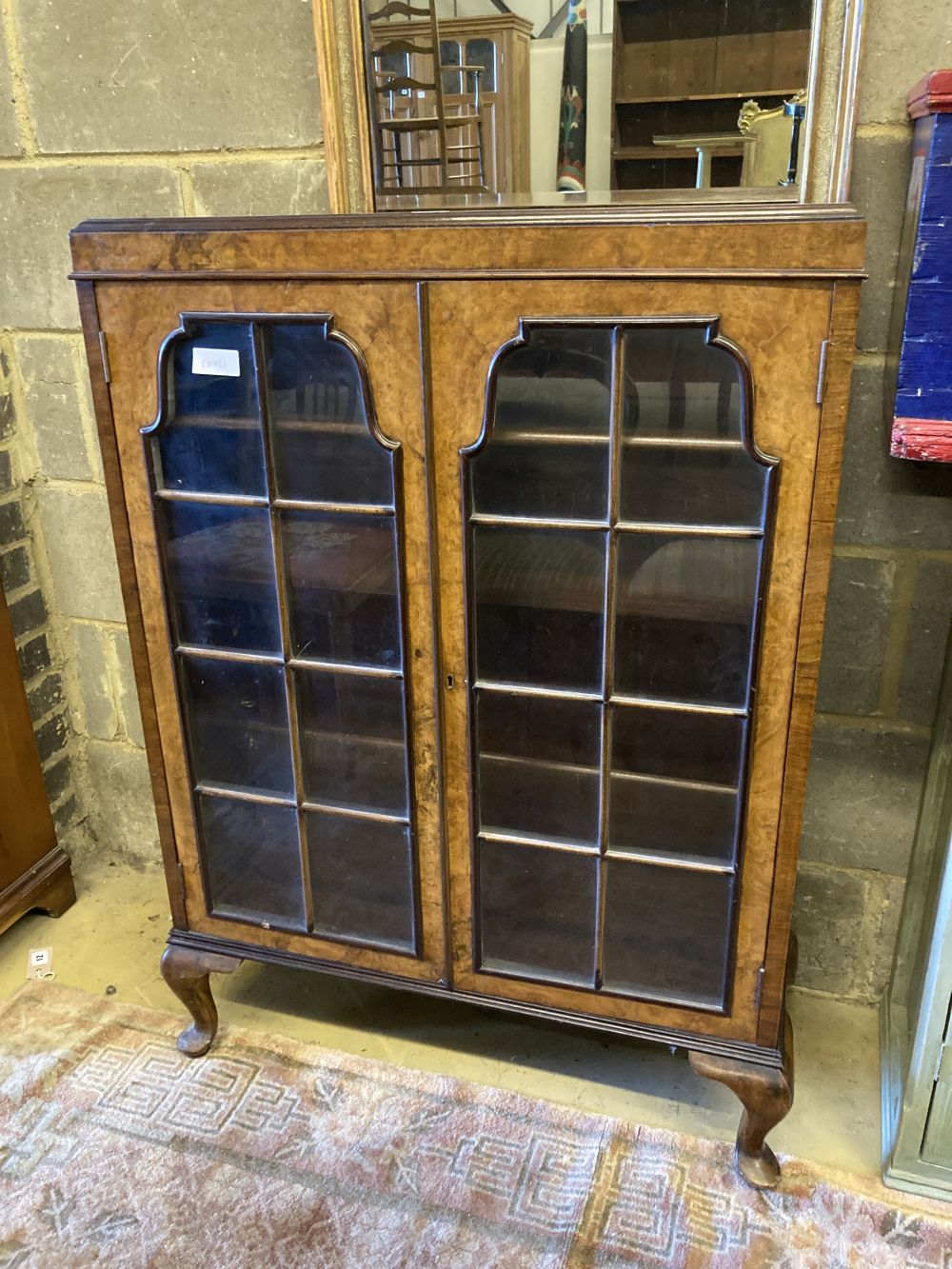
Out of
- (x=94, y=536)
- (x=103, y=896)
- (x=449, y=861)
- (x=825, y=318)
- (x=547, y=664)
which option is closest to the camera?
(x=825, y=318)

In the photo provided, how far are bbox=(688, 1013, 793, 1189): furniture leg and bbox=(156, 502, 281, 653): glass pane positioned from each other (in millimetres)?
854

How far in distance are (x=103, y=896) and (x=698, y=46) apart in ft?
6.24

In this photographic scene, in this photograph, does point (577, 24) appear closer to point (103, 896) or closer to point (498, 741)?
point (498, 741)

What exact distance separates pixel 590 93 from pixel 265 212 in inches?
22.1

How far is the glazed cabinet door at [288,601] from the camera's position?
1184 millimetres

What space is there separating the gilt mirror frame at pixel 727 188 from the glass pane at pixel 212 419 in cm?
30

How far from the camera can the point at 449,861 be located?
1384 mm

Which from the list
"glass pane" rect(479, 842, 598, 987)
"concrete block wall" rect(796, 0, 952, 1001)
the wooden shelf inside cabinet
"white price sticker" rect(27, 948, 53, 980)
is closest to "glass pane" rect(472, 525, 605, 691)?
"glass pane" rect(479, 842, 598, 987)

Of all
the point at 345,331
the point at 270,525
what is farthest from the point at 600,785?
the point at 345,331

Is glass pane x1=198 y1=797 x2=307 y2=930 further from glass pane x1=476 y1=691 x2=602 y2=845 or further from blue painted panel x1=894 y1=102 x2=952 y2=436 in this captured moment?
blue painted panel x1=894 y1=102 x2=952 y2=436

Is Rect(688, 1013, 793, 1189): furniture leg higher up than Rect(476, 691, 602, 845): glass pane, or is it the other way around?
Rect(476, 691, 602, 845): glass pane

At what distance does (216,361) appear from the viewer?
1.22 metres

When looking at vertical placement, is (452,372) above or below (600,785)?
above

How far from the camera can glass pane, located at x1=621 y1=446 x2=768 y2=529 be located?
110 centimetres
